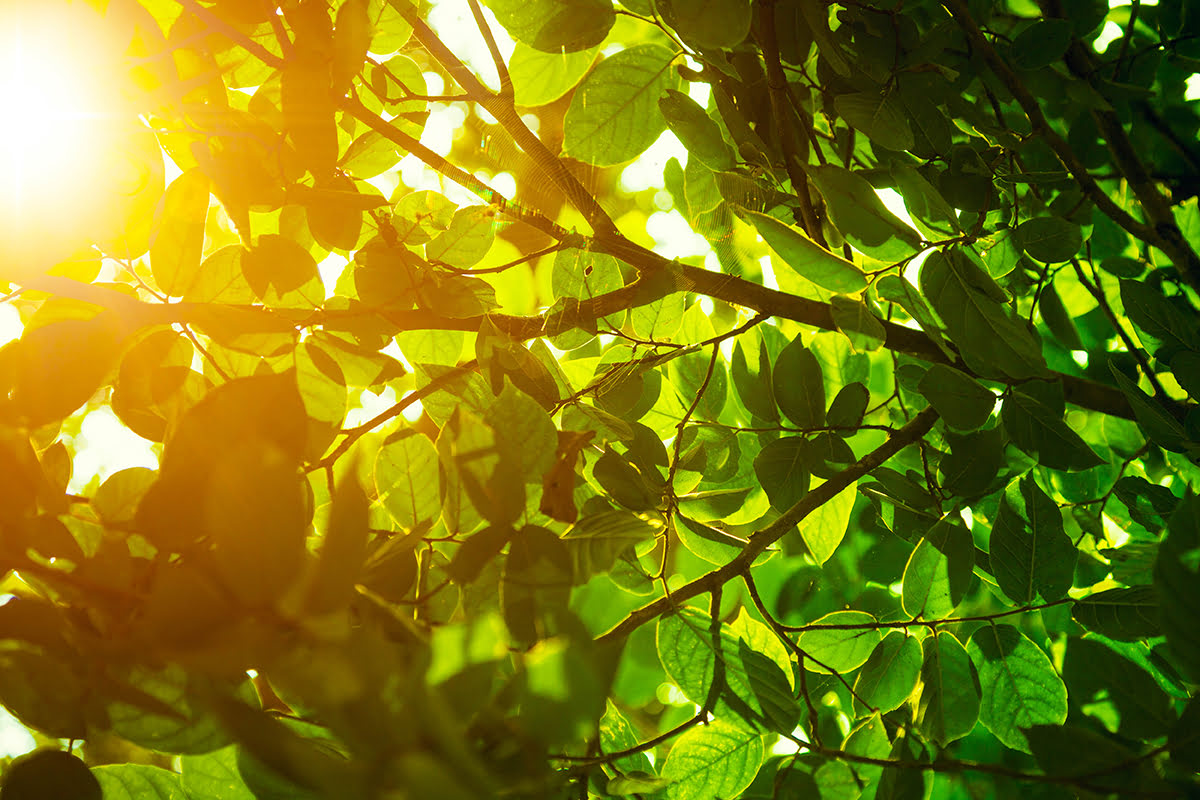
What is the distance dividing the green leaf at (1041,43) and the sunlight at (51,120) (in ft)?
2.09

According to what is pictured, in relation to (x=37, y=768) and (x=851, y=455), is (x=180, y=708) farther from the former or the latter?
(x=851, y=455)

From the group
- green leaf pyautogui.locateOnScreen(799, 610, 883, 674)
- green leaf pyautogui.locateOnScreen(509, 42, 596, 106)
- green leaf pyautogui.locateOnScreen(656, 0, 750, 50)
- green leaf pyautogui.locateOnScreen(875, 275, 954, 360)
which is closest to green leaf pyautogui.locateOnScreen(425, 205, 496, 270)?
green leaf pyautogui.locateOnScreen(509, 42, 596, 106)

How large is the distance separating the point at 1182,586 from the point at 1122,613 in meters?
0.26

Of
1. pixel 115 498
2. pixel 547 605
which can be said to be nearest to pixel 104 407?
pixel 115 498

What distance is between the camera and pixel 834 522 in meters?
0.67

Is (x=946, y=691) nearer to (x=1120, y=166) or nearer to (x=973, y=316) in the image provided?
(x=973, y=316)

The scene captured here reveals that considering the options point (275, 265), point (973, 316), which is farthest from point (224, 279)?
point (973, 316)

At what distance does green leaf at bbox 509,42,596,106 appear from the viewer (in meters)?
0.62

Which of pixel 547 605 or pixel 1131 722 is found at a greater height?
pixel 547 605

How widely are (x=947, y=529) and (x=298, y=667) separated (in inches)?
19.6

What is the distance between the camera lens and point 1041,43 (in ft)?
1.90

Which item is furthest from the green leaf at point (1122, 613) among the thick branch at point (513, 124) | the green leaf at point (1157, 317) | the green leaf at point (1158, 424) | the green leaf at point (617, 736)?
the thick branch at point (513, 124)

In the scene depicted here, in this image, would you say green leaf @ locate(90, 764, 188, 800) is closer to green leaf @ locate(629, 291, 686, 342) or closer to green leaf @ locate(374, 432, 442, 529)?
green leaf @ locate(374, 432, 442, 529)

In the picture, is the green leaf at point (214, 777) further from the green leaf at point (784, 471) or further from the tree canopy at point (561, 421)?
the green leaf at point (784, 471)
